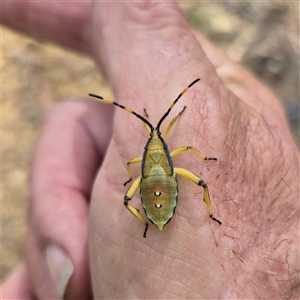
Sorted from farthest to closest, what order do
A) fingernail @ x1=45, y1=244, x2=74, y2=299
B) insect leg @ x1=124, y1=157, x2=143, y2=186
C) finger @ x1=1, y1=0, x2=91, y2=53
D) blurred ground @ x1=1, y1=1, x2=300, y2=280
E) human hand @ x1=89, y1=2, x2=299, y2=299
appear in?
blurred ground @ x1=1, y1=1, x2=300, y2=280, finger @ x1=1, y1=0, x2=91, y2=53, fingernail @ x1=45, y1=244, x2=74, y2=299, insect leg @ x1=124, y1=157, x2=143, y2=186, human hand @ x1=89, y1=2, x2=299, y2=299

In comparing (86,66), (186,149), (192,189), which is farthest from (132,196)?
(86,66)

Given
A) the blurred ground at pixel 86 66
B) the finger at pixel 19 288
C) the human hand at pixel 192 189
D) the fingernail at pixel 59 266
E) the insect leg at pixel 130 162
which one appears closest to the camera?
the human hand at pixel 192 189

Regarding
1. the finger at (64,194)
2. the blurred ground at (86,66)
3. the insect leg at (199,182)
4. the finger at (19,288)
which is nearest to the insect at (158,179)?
the insect leg at (199,182)

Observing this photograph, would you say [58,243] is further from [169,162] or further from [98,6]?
[98,6]

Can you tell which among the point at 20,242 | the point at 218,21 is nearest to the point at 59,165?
the point at 20,242

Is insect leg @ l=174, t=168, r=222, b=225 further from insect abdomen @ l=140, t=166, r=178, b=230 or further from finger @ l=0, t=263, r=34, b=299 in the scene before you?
finger @ l=0, t=263, r=34, b=299

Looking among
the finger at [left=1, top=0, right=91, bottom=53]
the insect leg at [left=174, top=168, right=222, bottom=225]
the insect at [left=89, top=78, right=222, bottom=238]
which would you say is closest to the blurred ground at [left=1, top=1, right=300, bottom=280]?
the finger at [left=1, top=0, right=91, bottom=53]

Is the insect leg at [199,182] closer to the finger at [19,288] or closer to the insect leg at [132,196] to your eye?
the insect leg at [132,196]
